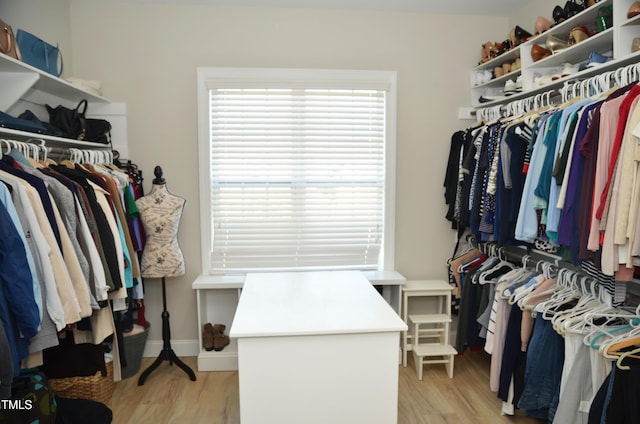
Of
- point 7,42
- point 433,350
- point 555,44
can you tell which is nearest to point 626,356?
point 433,350

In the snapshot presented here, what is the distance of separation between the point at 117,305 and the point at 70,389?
0.63m

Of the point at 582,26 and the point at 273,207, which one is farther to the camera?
the point at 273,207

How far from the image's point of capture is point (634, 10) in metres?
2.01

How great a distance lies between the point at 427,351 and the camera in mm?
3072

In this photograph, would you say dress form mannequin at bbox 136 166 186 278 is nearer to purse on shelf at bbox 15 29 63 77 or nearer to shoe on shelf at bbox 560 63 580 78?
purse on shelf at bbox 15 29 63 77

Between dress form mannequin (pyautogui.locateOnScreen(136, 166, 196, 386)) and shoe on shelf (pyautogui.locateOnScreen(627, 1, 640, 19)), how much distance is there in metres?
2.83

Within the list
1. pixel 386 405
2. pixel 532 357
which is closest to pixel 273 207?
pixel 386 405

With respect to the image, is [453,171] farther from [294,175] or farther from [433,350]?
[433,350]

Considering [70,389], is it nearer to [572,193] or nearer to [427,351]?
[427,351]

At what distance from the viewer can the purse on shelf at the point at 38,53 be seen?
238 cm

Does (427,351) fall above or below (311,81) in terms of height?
below

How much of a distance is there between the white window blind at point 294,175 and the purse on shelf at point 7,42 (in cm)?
131

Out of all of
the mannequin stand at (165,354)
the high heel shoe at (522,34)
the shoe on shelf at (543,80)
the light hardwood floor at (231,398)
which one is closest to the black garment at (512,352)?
the light hardwood floor at (231,398)

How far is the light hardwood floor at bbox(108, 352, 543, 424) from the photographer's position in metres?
2.54
